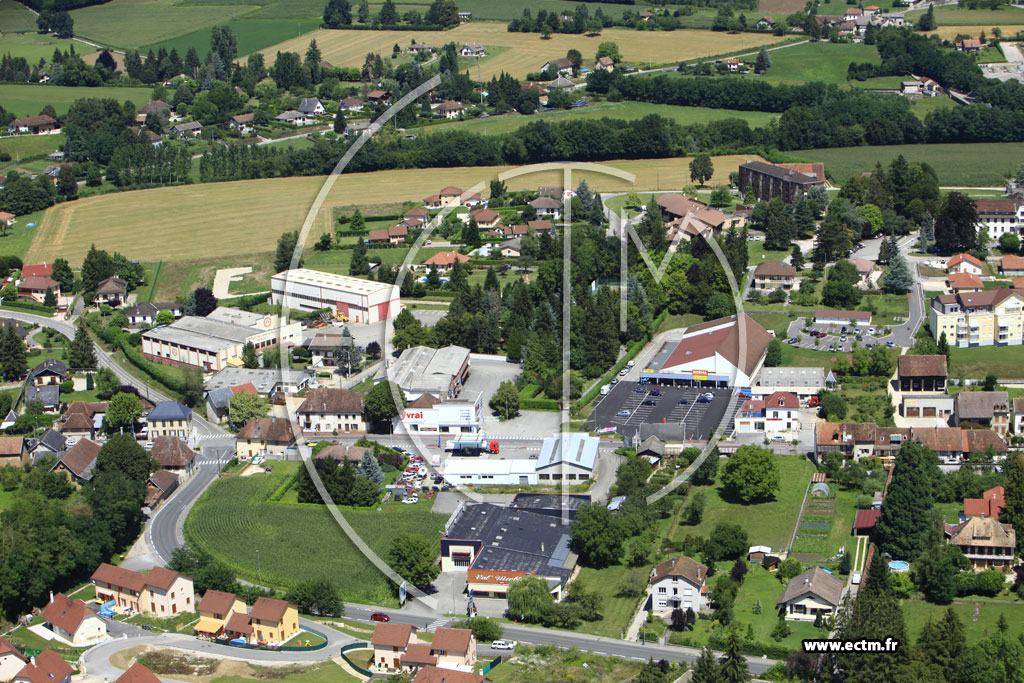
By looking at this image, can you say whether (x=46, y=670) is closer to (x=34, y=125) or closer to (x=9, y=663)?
(x=9, y=663)

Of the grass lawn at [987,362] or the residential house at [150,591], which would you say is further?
the grass lawn at [987,362]

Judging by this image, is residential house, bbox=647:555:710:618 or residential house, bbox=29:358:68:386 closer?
residential house, bbox=647:555:710:618

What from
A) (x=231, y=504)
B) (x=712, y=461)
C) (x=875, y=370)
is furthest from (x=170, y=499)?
(x=875, y=370)

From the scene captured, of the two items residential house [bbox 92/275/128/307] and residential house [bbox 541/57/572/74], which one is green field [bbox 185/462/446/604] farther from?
residential house [bbox 541/57/572/74]

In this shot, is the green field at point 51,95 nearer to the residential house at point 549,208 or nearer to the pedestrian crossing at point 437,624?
the residential house at point 549,208

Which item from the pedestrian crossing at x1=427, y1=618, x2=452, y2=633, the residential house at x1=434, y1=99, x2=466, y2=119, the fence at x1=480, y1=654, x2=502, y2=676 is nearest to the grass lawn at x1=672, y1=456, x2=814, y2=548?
the pedestrian crossing at x1=427, y1=618, x2=452, y2=633

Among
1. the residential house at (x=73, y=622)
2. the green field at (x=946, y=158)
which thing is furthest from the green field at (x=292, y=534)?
the green field at (x=946, y=158)
